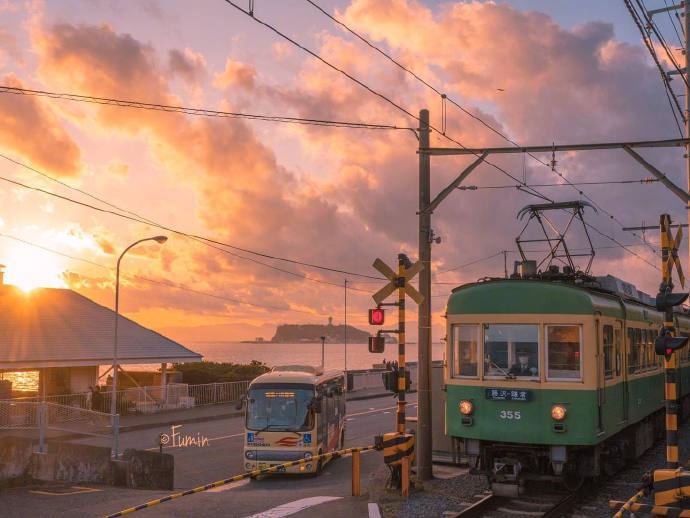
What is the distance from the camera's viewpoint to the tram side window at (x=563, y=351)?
43.8 ft

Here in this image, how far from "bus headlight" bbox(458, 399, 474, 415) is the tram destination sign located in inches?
13.6

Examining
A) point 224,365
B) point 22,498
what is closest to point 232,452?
point 22,498

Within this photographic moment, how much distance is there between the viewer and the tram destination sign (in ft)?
43.9

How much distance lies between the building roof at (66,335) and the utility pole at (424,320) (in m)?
22.9

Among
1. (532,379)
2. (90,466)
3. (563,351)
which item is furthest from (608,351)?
(90,466)

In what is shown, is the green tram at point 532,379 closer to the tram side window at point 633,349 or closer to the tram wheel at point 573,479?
the tram wheel at point 573,479

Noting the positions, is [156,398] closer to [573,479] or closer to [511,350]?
[573,479]

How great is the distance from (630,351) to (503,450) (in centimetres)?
407

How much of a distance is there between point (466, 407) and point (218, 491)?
7.26 m

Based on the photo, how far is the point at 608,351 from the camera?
562 inches

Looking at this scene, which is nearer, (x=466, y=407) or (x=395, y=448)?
(x=466, y=407)

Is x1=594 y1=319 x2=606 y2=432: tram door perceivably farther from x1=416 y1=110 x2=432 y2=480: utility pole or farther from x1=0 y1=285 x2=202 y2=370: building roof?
x1=0 y1=285 x2=202 y2=370: building roof

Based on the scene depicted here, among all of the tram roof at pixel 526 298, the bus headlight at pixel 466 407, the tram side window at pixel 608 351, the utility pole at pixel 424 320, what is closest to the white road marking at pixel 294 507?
the utility pole at pixel 424 320

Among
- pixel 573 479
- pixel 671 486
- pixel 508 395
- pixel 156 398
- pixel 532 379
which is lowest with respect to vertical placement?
pixel 156 398
